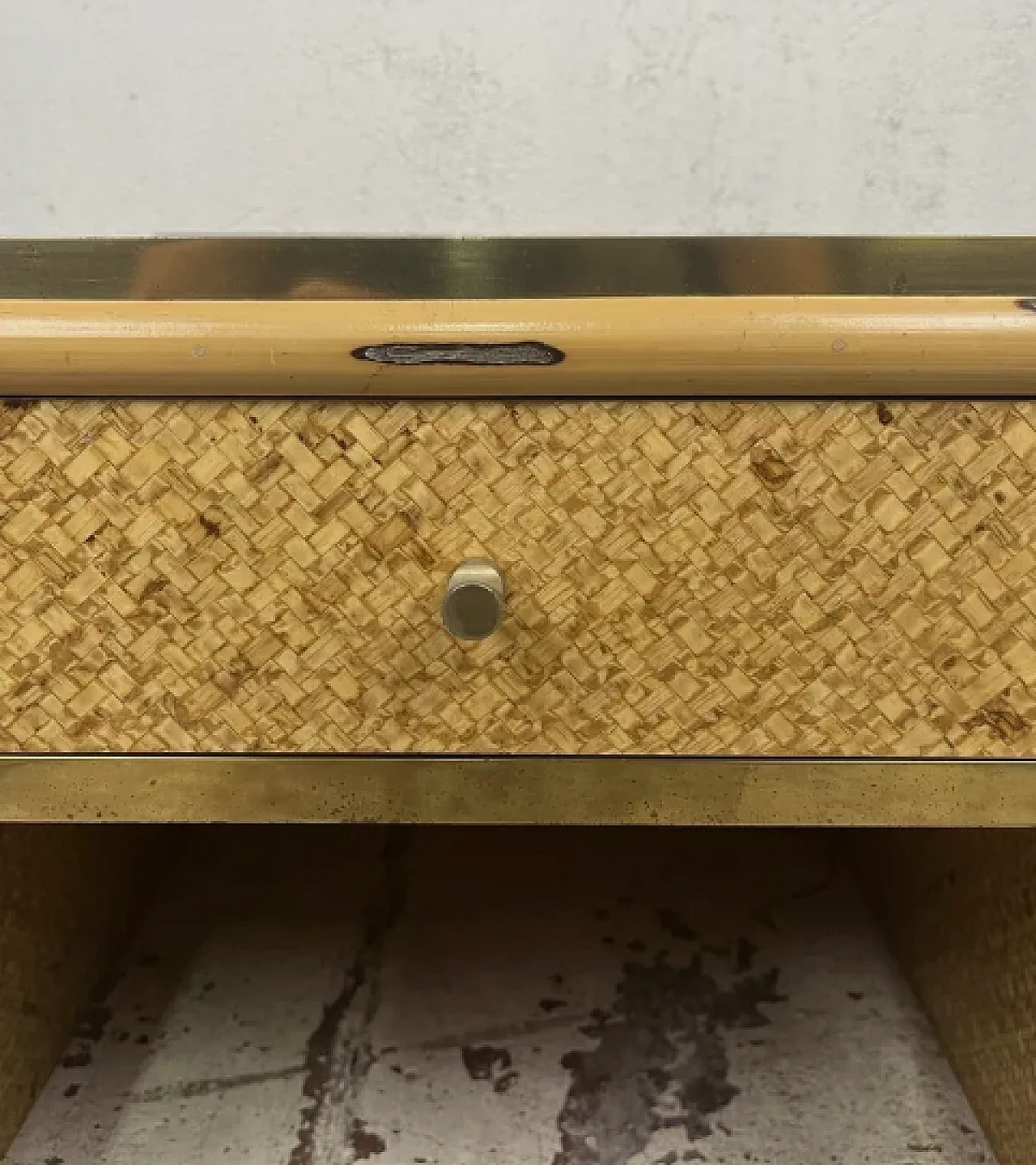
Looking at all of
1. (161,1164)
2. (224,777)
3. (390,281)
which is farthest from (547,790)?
(161,1164)

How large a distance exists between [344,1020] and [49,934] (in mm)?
210

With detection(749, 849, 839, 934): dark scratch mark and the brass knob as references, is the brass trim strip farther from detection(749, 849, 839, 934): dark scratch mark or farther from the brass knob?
detection(749, 849, 839, 934): dark scratch mark

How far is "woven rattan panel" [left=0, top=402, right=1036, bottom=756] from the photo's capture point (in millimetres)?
408

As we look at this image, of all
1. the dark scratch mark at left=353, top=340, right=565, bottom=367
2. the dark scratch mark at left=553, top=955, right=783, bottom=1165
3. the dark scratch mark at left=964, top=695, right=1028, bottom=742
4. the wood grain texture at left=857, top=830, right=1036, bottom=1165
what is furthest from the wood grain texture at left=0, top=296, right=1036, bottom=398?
the dark scratch mark at left=553, top=955, right=783, bottom=1165

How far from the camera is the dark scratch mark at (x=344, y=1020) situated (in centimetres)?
61

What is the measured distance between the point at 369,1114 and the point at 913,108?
36.0 inches

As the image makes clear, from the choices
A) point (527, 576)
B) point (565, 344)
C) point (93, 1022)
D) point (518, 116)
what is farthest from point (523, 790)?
point (518, 116)

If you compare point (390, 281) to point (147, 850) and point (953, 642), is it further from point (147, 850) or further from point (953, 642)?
point (147, 850)

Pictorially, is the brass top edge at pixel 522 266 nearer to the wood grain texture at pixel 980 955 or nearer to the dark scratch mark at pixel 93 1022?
the wood grain texture at pixel 980 955

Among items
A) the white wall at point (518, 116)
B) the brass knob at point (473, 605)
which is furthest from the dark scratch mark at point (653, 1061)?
the white wall at point (518, 116)

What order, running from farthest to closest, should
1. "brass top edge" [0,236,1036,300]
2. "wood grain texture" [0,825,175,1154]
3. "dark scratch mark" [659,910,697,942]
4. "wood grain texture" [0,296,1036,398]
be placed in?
"dark scratch mark" [659,910,697,942] → "wood grain texture" [0,825,175,1154] → "brass top edge" [0,236,1036,300] → "wood grain texture" [0,296,1036,398]

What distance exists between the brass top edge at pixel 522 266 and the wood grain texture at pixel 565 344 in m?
0.07

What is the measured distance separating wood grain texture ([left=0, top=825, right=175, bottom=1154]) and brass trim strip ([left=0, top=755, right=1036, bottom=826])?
0.58 ft

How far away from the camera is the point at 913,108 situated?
846 millimetres
